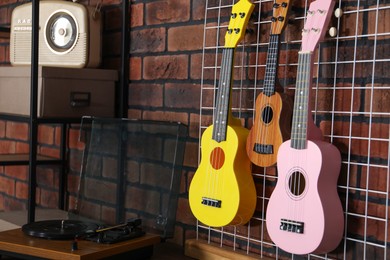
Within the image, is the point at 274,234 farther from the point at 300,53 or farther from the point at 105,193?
the point at 105,193

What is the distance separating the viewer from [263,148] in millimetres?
1453

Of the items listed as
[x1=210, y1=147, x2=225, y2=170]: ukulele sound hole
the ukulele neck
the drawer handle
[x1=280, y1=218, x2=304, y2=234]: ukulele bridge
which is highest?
the ukulele neck

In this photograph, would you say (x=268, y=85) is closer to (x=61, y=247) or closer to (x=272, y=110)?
(x=272, y=110)

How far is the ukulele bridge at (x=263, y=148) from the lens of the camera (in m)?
1.44

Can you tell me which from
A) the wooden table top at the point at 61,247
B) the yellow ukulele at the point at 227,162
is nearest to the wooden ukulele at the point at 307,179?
the yellow ukulele at the point at 227,162

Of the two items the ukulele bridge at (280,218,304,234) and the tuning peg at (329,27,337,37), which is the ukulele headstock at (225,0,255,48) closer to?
the tuning peg at (329,27,337,37)

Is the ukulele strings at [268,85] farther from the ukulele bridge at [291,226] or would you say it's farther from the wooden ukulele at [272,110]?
the ukulele bridge at [291,226]

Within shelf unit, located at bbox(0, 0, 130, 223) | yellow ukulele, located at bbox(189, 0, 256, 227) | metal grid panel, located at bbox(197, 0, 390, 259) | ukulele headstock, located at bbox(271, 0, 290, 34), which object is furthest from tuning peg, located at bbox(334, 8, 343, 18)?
shelf unit, located at bbox(0, 0, 130, 223)

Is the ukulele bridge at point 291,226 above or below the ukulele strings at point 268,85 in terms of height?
below

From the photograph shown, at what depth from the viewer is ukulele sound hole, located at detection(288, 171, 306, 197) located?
1340 millimetres

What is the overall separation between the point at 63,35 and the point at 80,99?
232 millimetres

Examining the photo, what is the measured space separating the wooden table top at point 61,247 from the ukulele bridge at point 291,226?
39 cm

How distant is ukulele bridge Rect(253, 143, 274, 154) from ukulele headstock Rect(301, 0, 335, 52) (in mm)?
252

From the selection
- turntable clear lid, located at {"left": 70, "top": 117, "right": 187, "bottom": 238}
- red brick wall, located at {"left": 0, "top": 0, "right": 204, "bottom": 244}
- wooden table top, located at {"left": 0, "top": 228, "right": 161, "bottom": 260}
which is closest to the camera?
wooden table top, located at {"left": 0, "top": 228, "right": 161, "bottom": 260}
